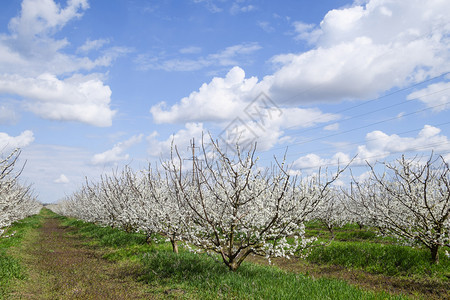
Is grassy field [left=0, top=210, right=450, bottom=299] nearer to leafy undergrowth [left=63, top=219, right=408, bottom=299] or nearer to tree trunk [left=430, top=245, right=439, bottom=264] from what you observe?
leafy undergrowth [left=63, top=219, right=408, bottom=299]

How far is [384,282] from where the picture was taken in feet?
39.3

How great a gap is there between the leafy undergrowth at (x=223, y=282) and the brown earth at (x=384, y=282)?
1.60 meters

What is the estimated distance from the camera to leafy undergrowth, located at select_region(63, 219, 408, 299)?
739cm

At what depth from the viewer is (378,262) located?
1430 cm

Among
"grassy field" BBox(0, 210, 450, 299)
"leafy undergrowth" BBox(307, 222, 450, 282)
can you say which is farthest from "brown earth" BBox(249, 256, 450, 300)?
"leafy undergrowth" BBox(307, 222, 450, 282)

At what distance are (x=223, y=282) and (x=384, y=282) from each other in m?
7.29

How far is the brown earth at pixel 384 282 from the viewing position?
10466 mm

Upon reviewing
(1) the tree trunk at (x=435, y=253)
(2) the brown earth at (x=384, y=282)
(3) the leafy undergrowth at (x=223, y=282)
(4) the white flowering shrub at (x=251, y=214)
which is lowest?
(2) the brown earth at (x=384, y=282)

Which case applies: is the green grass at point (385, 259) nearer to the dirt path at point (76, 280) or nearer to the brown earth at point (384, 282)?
the brown earth at point (384, 282)

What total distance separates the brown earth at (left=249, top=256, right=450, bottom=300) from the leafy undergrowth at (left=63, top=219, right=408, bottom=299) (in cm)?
160

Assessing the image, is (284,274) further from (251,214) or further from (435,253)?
(435,253)

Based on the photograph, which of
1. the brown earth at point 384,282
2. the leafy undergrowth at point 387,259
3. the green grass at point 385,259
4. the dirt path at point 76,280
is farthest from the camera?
the green grass at point 385,259

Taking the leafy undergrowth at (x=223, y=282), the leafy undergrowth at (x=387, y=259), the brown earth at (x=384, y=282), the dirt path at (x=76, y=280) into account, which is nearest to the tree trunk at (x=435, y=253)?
the leafy undergrowth at (x=387, y=259)

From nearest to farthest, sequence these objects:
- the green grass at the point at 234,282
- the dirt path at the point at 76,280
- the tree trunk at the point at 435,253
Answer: the green grass at the point at 234,282
the dirt path at the point at 76,280
the tree trunk at the point at 435,253
